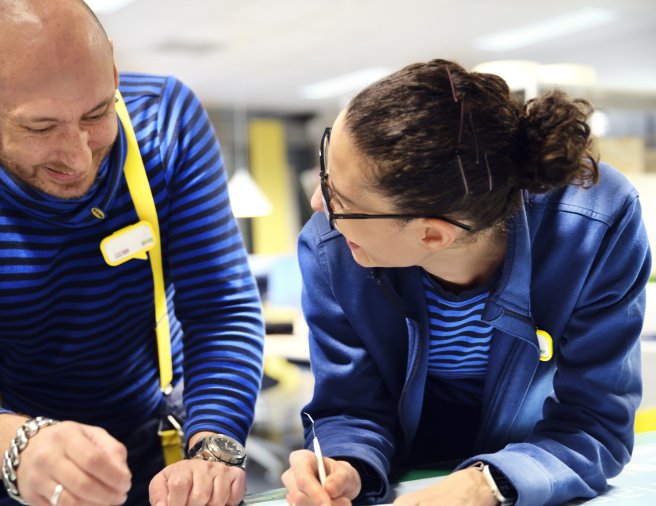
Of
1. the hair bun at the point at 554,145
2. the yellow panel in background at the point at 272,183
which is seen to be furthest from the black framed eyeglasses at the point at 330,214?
the yellow panel in background at the point at 272,183

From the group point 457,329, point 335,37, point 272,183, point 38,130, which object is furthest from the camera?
point 272,183

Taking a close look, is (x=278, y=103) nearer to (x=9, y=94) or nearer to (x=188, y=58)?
(x=188, y=58)

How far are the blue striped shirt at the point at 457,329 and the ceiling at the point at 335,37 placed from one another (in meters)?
5.04

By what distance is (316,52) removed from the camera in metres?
8.47

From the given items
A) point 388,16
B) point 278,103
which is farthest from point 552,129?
point 278,103

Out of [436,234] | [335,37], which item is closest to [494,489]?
[436,234]

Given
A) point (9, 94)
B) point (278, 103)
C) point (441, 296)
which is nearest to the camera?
point (9, 94)

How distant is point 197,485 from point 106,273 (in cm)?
44

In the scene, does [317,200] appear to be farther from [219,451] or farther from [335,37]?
[335,37]

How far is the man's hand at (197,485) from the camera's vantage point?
1.23 meters

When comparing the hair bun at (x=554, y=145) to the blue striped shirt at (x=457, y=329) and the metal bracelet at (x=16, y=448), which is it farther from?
the metal bracelet at (x=16, y=448)

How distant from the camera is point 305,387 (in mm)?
5051

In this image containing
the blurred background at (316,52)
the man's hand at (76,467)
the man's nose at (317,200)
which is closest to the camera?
the man's hand at (76,467)

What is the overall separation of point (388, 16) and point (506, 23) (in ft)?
3.76
